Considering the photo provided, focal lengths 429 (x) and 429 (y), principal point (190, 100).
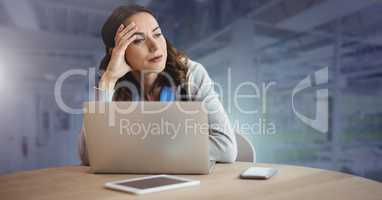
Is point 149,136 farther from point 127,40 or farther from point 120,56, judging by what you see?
point 127,40

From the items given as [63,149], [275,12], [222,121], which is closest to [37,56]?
[63,149]

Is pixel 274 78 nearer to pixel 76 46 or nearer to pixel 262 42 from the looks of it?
pixel 262 42

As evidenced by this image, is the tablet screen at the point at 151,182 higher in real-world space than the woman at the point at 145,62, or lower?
lower

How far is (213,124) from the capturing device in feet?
6.20

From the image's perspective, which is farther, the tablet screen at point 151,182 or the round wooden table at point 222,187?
the tablet screen at point 151,182

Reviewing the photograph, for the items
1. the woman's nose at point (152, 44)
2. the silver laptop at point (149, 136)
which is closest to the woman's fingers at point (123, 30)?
the woman's nose at point (152, 44)

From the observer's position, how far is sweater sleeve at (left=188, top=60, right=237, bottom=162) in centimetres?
178

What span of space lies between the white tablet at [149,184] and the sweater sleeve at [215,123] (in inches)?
12.3

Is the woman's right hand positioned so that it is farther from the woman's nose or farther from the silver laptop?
the silver laptop

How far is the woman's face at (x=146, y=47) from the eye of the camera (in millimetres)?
2512

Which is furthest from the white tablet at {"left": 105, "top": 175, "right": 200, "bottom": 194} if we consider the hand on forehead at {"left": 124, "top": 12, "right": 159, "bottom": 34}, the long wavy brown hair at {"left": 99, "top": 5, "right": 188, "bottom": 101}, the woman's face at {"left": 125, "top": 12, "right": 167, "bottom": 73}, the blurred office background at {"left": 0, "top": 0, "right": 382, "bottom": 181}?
the blurred office background at {"left": 0, "top": 0, "right": 382, "bottom": 181}

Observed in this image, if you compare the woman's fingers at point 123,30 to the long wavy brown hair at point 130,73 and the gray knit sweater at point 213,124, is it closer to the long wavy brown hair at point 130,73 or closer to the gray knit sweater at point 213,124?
the long wavy brown hair at point 130,73

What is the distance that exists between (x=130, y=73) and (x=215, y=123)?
32.6 inches

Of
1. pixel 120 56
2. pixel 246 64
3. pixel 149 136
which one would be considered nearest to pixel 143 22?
pixel 120 56
